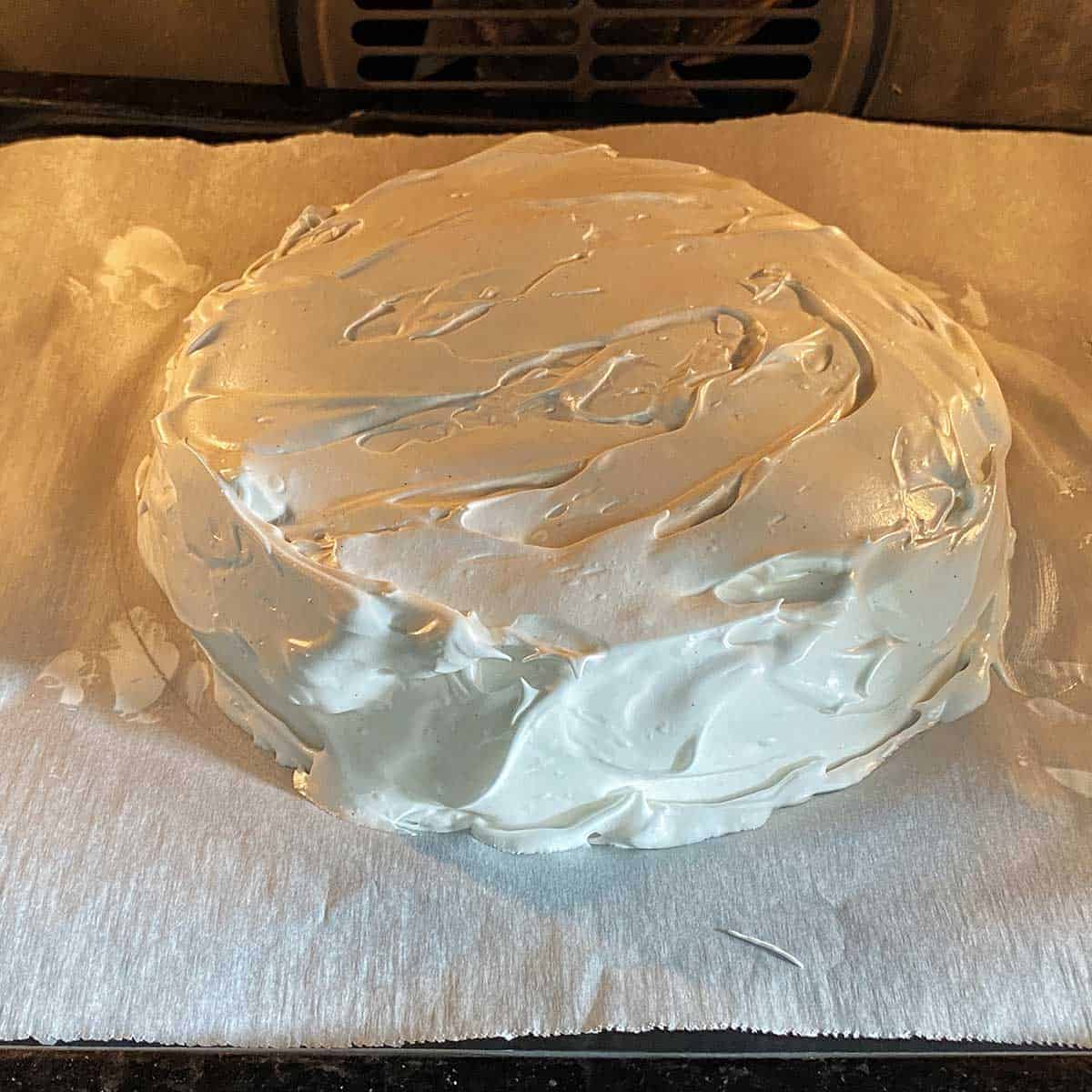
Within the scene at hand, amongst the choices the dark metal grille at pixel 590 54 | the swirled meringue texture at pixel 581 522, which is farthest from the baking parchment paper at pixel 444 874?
the dark metal grille at pixel 590 54

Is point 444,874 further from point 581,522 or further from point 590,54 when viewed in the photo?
point 590,54

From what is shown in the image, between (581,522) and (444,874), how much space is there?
1.09ft

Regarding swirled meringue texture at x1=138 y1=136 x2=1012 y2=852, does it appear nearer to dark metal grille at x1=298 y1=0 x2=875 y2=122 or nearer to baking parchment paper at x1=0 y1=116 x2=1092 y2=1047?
baking parchment paper at x1=0 y1=116 x2=1092 y2=1047

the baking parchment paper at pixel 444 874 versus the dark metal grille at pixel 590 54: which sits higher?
the dark metal grille at pixel 590 54

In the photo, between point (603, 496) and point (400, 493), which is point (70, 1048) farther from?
point (603, 496)

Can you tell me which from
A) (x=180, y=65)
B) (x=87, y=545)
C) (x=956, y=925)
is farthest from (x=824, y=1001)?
(x=180, y=65)

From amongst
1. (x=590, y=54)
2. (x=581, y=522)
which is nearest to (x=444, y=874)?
(x=581, y=522)

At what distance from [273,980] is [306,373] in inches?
20.7

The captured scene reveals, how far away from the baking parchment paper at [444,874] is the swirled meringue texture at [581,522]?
0.04 meters

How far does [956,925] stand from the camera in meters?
0.85

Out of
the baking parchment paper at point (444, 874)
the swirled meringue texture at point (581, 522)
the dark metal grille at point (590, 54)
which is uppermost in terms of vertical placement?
the dark metal grille at point (590, 54)

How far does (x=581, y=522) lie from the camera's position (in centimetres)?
84

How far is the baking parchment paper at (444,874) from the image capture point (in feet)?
2.72

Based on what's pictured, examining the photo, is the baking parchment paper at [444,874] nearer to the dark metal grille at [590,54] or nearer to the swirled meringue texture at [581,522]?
the swirled meringue texture at [581,522]
